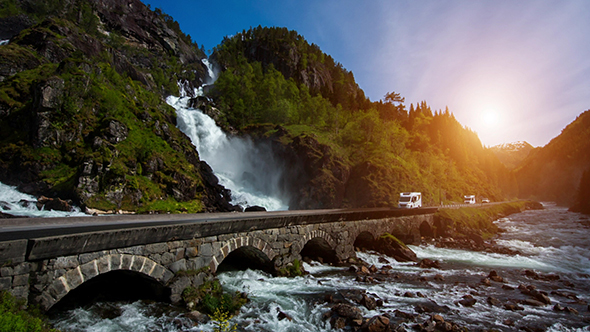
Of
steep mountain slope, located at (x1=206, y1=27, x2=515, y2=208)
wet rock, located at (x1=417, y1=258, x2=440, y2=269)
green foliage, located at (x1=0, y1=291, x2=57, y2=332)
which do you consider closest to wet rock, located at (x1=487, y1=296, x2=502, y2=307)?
wet rock, located at (x1=417, y1=258, x2=440, y2=269)

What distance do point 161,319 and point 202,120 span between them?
1905 inches

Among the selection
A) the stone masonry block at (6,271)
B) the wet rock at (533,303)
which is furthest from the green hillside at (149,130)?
the wet rock at (533,303)

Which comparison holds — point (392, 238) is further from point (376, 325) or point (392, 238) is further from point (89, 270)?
point (89, 270)

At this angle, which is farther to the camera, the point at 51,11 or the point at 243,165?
the point at 51,11

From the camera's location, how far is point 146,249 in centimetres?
1029

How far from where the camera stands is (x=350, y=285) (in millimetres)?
16266

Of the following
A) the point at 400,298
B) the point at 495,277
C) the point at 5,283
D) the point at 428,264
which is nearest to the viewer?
the point at 5,283

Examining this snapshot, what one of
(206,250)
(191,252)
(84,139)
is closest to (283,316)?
(206,250)

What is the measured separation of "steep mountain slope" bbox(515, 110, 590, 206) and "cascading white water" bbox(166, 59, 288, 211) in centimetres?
13350

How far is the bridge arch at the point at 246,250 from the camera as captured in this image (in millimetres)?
12969

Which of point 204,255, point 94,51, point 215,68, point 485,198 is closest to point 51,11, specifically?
point 94,51

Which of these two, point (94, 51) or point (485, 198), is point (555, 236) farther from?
point (94, 51)

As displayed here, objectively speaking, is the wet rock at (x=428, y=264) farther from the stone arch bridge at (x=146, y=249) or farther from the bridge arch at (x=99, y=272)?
the bridge arch at (x=99, y=272)

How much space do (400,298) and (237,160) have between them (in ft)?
139
